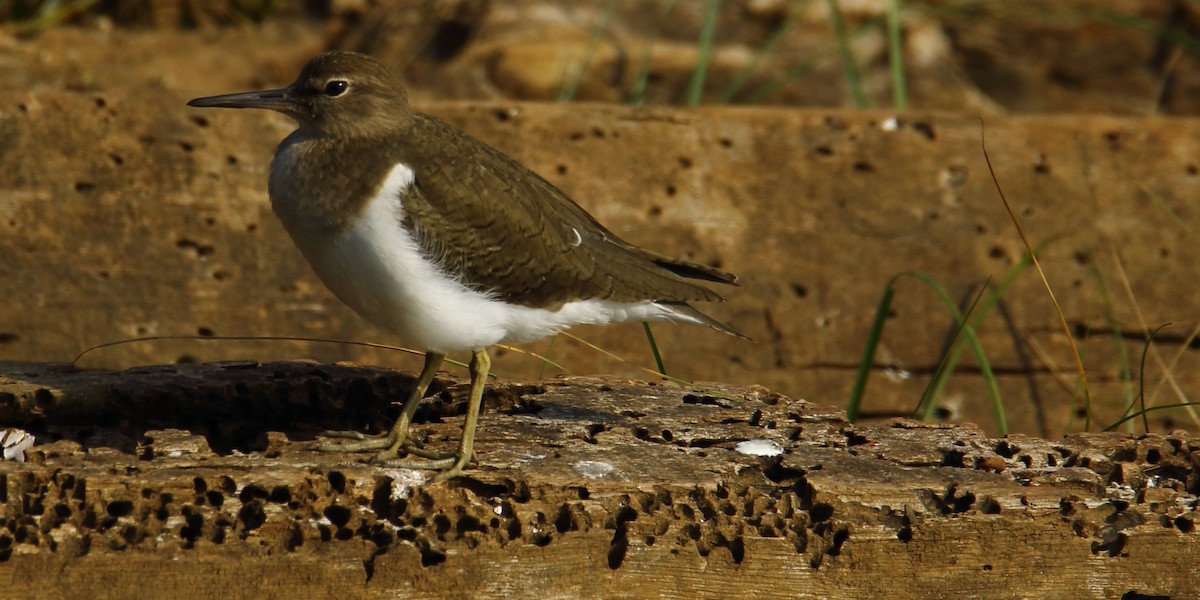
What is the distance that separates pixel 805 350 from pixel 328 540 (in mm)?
3472

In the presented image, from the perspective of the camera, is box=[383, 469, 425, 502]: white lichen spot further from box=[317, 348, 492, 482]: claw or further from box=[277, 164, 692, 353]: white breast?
box=[277, 164, 692, 353]: white breast

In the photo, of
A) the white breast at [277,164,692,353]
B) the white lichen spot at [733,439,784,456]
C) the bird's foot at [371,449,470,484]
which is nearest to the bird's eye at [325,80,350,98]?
the white breast at [277,164,692,353]

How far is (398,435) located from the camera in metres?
4.62

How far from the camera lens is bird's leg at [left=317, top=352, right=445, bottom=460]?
446 cm

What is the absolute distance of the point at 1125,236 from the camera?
280 inches

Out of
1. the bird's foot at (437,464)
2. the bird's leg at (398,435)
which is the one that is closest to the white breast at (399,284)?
the bird's leg at (398,435)

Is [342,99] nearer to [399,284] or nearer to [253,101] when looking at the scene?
[253,101]

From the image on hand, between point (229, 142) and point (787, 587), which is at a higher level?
point (229, 142)

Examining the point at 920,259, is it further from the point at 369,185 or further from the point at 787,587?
the point at 369,185

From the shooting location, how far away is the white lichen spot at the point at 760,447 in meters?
4.45

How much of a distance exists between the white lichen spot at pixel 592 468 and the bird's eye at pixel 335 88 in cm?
169

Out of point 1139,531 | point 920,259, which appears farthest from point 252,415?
point 920,259

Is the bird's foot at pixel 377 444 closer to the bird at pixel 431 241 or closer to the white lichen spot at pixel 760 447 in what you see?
the bird at pixel 431 241

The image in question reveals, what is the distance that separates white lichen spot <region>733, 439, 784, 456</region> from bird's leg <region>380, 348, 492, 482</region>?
96 centimetres
